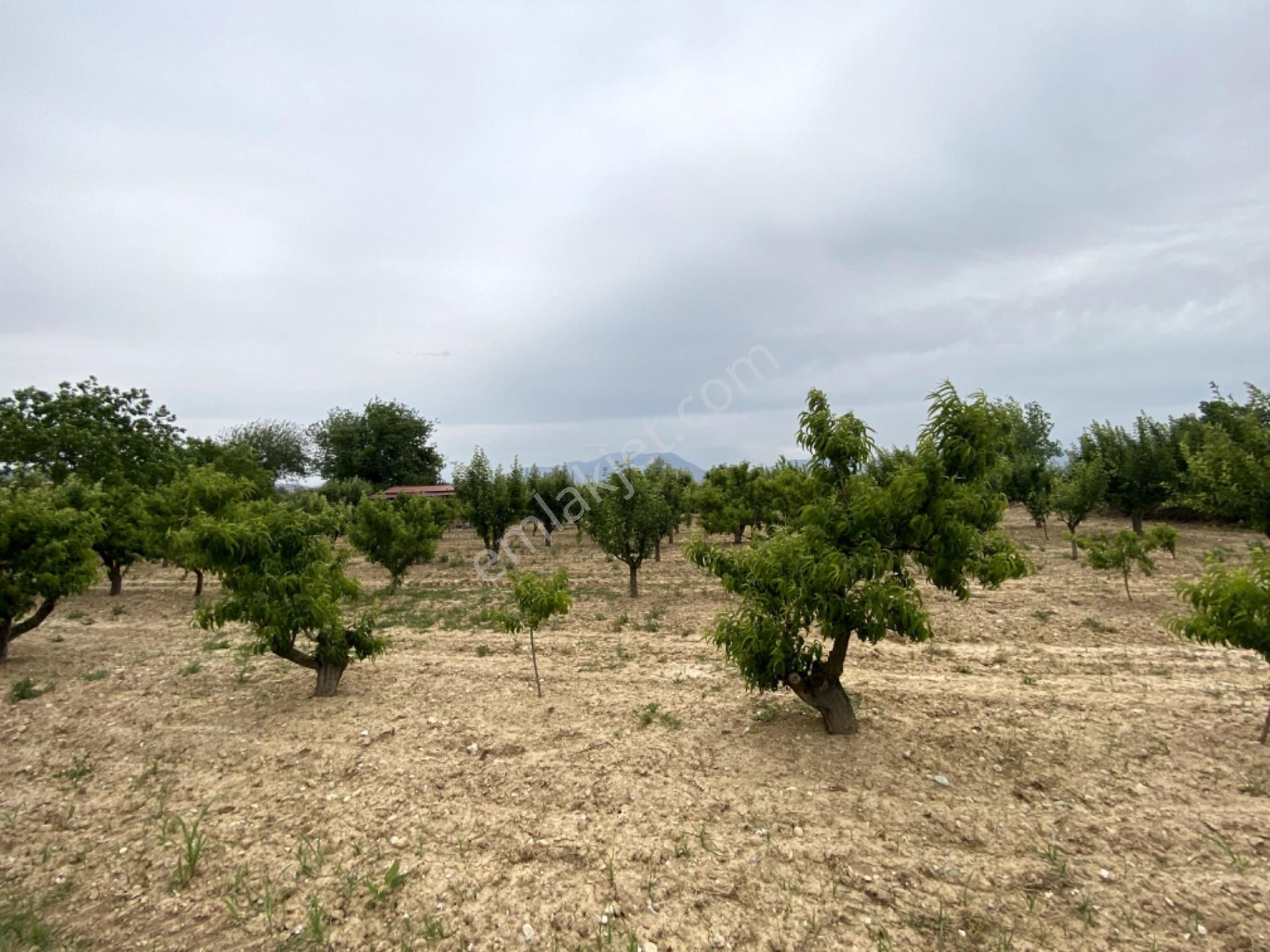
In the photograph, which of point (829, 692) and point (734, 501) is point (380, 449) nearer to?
point (734, 501)

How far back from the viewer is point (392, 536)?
686 inches

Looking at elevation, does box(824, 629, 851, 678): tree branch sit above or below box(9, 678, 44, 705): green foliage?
above

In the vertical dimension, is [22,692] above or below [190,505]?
below

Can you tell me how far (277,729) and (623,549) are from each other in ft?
34.2

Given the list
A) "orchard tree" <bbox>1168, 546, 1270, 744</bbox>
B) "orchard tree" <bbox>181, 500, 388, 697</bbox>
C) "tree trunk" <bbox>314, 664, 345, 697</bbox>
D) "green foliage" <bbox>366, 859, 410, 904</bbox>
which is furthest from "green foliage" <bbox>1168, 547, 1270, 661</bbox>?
"tree trunk" <bbox>314, 664, 345, 697</bbox>

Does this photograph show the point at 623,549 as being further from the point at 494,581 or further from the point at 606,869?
the point at 606,869

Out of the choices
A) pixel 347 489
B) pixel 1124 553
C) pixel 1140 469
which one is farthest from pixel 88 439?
pixel 1140 469

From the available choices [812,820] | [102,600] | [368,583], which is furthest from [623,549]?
[102,600]

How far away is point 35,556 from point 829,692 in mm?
12547

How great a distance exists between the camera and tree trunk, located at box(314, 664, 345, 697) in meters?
8.26

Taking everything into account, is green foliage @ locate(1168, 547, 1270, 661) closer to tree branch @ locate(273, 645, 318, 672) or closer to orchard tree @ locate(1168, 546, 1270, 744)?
orchard tree @ locate(1168, 546, 1270, 744)

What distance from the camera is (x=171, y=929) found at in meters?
3.95

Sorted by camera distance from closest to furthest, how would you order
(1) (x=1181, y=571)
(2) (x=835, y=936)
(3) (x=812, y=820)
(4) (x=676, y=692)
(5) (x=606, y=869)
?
(2) (x=835, y=936)
(5) (x=606, y=869)
(3) (x=812, y=820)
(4) (x=676, y=692)
(1) (x=1181, y=571)

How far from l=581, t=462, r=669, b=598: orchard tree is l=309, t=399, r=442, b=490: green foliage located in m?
42.8
